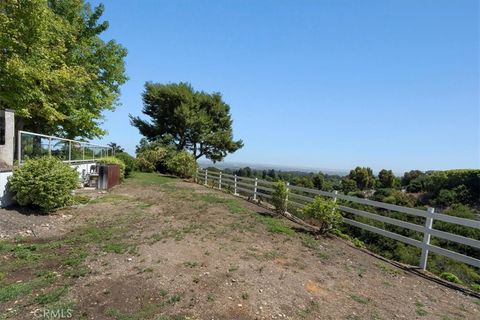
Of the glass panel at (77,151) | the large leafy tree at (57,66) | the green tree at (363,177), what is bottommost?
the green tree at (363,177)

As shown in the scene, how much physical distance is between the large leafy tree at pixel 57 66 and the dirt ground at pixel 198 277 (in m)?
7.58

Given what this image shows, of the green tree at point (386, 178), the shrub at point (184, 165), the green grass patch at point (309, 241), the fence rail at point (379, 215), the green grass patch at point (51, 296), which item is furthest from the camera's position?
the green tree at point (386, 178)

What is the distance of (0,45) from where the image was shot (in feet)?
41.6

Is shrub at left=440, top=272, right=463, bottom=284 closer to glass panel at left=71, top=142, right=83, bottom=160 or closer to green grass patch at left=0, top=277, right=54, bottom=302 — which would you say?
green grass patch at left=0, top=277, right=54, bottom=302

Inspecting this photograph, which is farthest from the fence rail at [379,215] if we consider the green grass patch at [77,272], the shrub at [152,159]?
the shrub at [152,159]

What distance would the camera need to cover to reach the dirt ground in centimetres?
400

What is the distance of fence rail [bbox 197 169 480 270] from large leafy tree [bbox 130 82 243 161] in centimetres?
1198

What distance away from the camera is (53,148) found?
12812 mm

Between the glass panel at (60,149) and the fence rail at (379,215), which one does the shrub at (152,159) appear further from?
the glass panel at (60,149)

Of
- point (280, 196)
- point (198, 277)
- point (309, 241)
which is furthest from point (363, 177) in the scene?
point (198, 277)

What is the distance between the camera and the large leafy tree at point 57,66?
12.7 m

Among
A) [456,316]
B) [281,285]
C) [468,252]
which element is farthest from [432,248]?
[468,252]

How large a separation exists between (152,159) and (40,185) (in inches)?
887

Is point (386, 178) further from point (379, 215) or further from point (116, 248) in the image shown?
point (116, 248)
